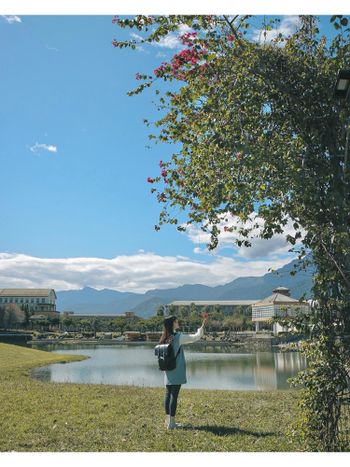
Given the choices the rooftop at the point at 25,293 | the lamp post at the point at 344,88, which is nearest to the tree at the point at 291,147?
the lamp post at the point at 344,88

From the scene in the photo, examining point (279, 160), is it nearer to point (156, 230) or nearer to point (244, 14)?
point (244, 14)

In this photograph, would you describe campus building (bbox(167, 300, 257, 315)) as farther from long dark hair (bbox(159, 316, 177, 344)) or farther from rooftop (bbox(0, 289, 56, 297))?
long dark hair (bbox(159, 316, 177, 344))

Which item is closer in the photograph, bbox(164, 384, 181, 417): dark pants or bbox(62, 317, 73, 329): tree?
bbox(164, 384, 181, 417): dark pants

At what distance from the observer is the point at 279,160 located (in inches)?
166

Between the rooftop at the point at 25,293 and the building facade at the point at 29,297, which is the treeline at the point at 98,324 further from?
the rooftop at the point at 25,293

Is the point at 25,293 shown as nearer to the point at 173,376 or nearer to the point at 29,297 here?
the point at 29,297

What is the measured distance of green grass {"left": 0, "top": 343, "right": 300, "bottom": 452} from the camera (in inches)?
212

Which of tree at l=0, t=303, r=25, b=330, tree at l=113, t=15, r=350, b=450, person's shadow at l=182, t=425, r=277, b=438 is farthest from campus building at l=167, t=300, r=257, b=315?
tree at l=113, t=15, r=350, b=450

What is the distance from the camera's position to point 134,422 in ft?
22.0

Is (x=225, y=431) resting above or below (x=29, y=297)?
below

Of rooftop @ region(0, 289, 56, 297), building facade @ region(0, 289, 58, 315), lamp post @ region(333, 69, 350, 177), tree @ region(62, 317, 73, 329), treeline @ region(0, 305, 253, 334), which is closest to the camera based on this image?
lamp post @ region(333, 69, 350, 177)

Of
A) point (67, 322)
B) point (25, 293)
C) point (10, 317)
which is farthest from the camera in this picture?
point (25, 293)

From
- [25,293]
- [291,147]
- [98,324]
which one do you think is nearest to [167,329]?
[291,147]
